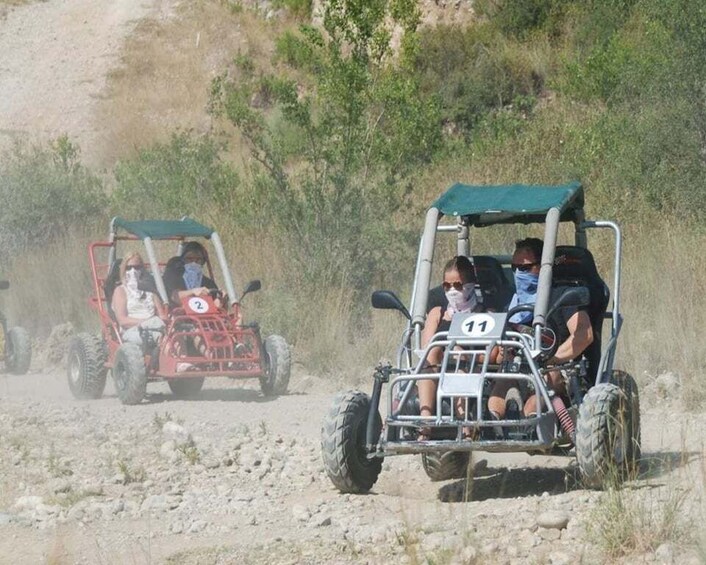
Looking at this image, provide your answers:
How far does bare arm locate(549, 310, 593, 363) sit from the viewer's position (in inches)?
363

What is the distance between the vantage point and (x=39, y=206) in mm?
24266

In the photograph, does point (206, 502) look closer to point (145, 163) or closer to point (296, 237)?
point (296, 237)

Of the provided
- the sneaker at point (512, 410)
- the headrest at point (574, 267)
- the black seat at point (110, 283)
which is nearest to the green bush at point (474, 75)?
the black seat at point (110, 283)

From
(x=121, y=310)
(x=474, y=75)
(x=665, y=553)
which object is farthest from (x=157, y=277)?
(x=474, y=75)

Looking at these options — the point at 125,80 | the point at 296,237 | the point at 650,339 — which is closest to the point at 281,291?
the point at 296,237

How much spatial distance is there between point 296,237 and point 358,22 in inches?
113

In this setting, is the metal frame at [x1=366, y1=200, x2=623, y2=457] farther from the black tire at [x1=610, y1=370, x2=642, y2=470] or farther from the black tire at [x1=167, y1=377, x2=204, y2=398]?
the black tire at [x1=167, y1=377, x2=204, y2=398]

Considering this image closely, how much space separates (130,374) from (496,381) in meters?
6.44

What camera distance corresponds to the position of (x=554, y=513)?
298 inches

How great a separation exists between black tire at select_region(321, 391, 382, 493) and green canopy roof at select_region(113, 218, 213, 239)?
23.1 ft

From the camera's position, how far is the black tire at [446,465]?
9.69 metres

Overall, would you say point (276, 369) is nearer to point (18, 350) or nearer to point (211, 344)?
point (211, 344)

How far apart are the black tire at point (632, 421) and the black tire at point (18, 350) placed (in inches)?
420

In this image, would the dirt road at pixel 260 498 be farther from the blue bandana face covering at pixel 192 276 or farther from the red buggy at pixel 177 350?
the blue bandana face covering at pixel 192 276
